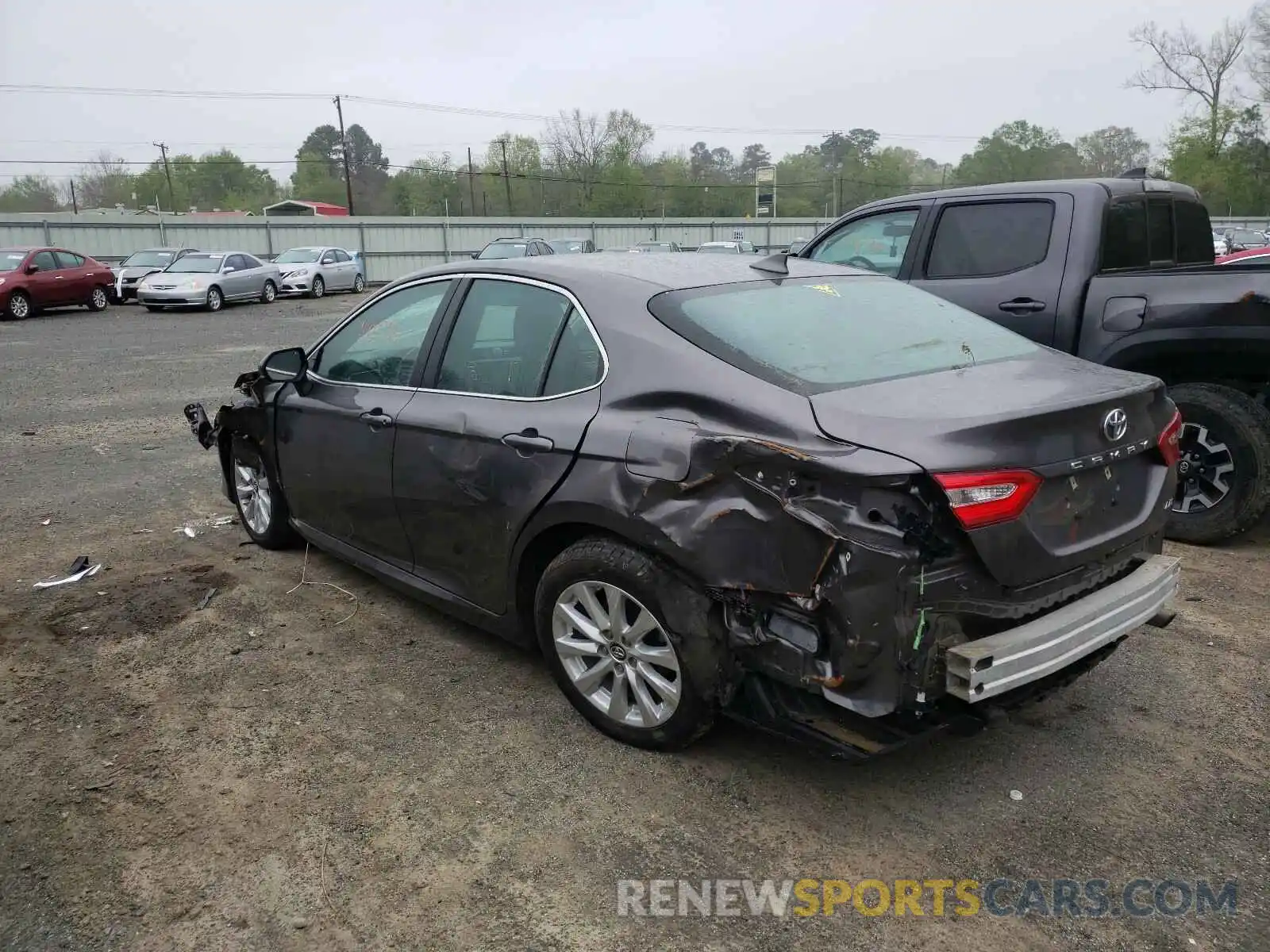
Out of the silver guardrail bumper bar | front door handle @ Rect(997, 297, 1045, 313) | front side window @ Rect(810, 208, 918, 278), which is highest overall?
front side window @ Rect(810, 208, 918, 278)

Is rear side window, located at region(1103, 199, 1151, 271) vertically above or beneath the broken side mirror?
above

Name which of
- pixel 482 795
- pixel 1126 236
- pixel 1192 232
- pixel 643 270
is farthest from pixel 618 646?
pixel 1192 232

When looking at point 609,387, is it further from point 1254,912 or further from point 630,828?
point 1254,912

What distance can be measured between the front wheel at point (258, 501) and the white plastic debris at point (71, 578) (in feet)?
2.65

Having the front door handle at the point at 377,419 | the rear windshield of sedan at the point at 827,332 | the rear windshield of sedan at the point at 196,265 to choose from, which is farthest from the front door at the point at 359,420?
the rear windshield of sedan at the point at 196,265

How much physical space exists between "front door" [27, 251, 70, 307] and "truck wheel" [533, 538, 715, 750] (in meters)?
22.1

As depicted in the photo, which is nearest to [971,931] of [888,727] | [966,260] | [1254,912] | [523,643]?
[888,727]

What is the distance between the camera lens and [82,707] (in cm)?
365

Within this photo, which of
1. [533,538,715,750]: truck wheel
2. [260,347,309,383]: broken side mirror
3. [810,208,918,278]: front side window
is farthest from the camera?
[810,208,918,278]: front side window

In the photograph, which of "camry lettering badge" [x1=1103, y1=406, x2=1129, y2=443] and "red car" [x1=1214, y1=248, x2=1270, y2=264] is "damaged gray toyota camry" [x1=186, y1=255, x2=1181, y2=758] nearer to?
"camry lettering badge" [x1=1103, y1=406, x2=1129, y2=443]

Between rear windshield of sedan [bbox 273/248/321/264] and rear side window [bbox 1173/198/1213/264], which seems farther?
rear windshield of sedan [bbox 273/248/321/264]

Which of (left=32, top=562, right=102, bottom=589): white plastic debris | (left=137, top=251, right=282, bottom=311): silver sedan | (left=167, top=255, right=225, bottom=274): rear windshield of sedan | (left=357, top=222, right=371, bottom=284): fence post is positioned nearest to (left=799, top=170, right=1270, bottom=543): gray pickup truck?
(left=32, top=562, right=102, bottom=589): white plastic debris

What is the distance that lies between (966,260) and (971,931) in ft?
15.0

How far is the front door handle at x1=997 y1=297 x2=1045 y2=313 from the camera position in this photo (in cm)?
553
